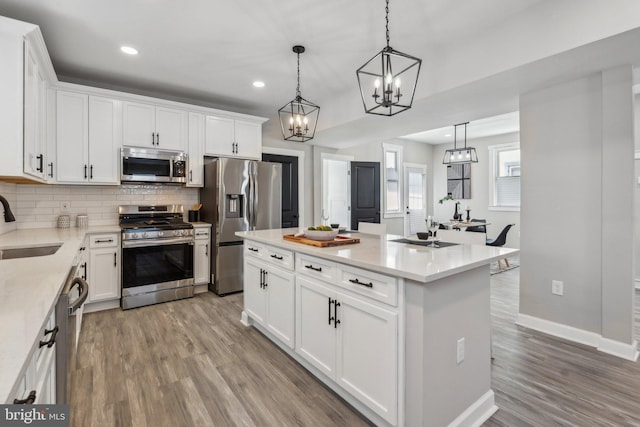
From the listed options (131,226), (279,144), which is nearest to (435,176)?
(279,144)

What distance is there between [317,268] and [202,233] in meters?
2.63

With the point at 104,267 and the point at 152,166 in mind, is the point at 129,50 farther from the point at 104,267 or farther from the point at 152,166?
the point at 104,267

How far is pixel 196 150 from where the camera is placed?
4.32 m

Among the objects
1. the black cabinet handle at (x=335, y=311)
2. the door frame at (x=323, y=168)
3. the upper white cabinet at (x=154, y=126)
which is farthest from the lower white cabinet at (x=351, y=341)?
the door frame at (x=323, y=168)

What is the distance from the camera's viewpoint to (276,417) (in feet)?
6.08

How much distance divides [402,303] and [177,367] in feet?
6.10

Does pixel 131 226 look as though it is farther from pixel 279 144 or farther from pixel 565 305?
pixel 565 305

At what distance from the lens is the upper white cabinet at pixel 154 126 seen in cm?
386

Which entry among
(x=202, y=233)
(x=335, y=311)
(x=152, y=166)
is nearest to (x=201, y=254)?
(x=202, y=233)

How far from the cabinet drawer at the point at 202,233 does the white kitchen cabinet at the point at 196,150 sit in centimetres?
63

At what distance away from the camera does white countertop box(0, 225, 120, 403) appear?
71 cm

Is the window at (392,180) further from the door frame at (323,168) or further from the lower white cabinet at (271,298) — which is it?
the lower white cabinet at (271,298)

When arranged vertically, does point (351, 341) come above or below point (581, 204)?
below

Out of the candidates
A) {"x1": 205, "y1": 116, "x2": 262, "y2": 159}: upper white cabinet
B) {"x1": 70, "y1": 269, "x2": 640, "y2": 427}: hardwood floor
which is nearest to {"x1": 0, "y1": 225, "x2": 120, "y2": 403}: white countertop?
{"x1": 70, "y1": 269, "x2": 640, "y2": 427}: hardwood floor
